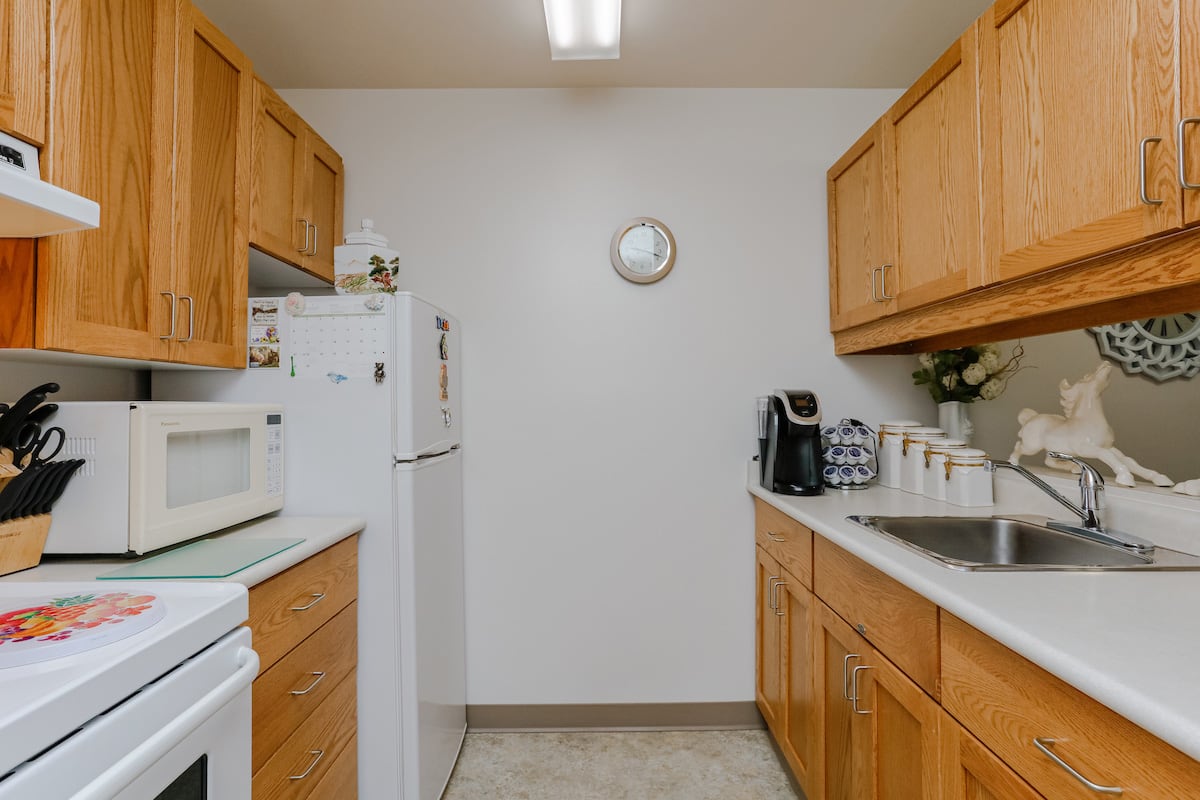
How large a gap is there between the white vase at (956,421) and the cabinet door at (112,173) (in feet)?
8.19

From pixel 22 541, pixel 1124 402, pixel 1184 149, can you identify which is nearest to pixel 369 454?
pixel 22 541

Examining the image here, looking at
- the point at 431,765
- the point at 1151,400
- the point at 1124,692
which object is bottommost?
the point at 431,765

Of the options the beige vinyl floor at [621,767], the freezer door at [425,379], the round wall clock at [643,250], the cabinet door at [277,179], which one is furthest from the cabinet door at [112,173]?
the beige vinyl floor at [621,767]

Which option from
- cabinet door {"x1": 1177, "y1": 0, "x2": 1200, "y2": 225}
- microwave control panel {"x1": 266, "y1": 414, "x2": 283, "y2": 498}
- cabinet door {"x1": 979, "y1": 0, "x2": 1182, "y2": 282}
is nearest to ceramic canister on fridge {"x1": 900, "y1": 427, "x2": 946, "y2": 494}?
cabinet door {"x1": 979, "y1": 0, "x2": 1182, "y2": 282}

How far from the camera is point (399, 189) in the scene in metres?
2.36

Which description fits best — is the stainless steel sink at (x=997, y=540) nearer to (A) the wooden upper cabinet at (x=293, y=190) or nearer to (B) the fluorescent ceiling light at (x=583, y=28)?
(B) the fluorescent ceiling light at (x=583, y=28)

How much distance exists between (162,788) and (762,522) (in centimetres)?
190

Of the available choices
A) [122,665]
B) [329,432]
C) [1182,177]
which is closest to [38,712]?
[122,665]

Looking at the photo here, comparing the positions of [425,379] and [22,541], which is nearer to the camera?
[22,541]

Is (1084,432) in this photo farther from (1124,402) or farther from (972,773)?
(972,773)

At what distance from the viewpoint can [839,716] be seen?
1.51 metres

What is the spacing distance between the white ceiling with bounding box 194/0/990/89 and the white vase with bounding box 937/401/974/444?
1304 mm

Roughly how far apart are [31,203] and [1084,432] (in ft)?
7.66

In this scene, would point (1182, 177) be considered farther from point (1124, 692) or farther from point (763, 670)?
point (763, 670)
